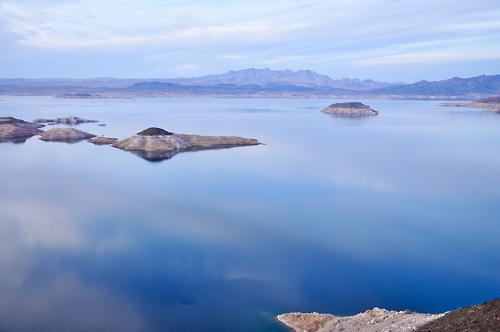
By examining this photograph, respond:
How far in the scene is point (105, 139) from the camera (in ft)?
240

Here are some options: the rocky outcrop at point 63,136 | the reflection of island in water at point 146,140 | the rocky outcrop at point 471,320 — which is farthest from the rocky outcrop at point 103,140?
the rocky outcrop at point 471,320

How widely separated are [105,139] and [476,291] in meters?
60.8

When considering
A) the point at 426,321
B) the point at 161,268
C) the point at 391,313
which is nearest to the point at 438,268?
the point at 391,313

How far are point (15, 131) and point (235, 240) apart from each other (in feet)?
207

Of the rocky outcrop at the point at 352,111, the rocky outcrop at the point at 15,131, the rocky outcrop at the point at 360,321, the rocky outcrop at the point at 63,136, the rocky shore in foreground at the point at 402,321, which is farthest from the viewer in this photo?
the rocky outcrop at the point at 352,111

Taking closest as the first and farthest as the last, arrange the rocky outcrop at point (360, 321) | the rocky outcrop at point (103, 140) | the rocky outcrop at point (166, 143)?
the rocky outcrop at point (360, 321)
the rocky outcrop at point (166, 143)
the rocky outcrop at point (103, 140)

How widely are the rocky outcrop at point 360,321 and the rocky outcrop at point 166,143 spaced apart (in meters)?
44.7

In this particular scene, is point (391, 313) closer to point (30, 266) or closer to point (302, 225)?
point (302, 225)

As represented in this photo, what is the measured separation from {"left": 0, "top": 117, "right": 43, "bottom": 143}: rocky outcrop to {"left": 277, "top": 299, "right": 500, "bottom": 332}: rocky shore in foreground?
6862 centimetres

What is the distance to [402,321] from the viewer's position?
52.1 ft

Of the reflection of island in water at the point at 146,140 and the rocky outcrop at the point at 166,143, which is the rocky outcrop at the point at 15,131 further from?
the rocky outcrop at the point at 166,143

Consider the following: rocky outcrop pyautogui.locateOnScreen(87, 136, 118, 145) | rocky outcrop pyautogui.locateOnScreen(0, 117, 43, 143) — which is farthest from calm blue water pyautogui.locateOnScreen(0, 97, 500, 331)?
rocky outcrop pyautogui.locateOnScreen(0, 117, 43, 143)

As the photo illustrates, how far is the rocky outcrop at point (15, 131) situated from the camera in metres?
77.2

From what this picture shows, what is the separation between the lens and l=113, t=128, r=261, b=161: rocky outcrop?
65062 mm
